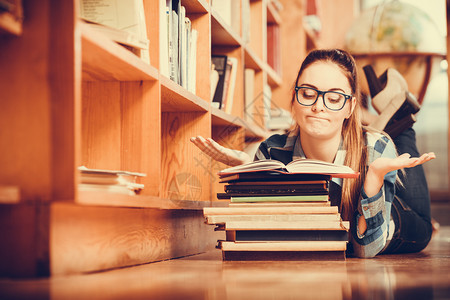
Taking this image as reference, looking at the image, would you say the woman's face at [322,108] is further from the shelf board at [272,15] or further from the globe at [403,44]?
the shelf board at [272,15]

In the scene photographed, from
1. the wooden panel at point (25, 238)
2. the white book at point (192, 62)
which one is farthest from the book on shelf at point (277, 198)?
the wooden panel at point (25, 238)

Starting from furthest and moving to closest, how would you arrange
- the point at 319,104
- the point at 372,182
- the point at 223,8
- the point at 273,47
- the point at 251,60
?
1. the point at 273,47
2. the point at 251,60
3. the point at 223,8
4. the point at 319,104
5. the point at 372,182

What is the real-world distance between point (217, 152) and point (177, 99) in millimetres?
271

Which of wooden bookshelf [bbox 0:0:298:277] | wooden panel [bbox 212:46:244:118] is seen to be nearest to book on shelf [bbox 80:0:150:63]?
wooden bookshelf [bbox 0:0:298:277]

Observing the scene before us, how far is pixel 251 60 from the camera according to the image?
10.6 feet

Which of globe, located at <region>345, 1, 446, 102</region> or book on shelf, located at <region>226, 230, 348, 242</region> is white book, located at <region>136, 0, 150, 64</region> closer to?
book on shelf, located at <region>226, 230, 348, 242</region>

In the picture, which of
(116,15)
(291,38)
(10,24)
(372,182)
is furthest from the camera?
(291,38)

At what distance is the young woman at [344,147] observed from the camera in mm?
1820

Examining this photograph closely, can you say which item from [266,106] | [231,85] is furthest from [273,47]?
[231,85]

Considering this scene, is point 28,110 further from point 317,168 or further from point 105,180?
point 317,168

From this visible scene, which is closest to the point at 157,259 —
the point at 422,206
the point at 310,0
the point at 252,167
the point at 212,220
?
the point at 212,220

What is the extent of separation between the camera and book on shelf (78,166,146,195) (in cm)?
134

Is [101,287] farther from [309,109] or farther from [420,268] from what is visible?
[309,109]

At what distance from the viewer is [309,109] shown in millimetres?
1918
